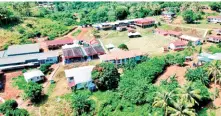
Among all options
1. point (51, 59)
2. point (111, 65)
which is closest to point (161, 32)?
point (111, 65)

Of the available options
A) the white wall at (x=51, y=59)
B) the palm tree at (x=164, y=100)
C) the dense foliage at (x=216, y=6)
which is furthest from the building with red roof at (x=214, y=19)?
the palm tree at (x=164, y=100)

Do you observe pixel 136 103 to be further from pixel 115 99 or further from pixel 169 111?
pixel 169 111

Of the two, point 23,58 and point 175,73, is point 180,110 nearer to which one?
point 175,73

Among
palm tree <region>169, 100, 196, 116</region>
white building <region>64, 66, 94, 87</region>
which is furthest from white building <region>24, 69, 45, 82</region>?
palm tree <region>169, 100, 196, 116</region>

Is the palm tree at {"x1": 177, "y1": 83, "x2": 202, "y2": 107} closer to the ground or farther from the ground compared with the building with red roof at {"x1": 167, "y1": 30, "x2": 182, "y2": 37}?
closer to the ground

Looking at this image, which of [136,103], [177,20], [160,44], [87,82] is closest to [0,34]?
[87,82]

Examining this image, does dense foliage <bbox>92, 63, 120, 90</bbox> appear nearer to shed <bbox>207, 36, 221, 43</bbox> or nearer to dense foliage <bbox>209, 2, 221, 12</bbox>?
shed <bbox>207, 36, 221, 43</bbox>
